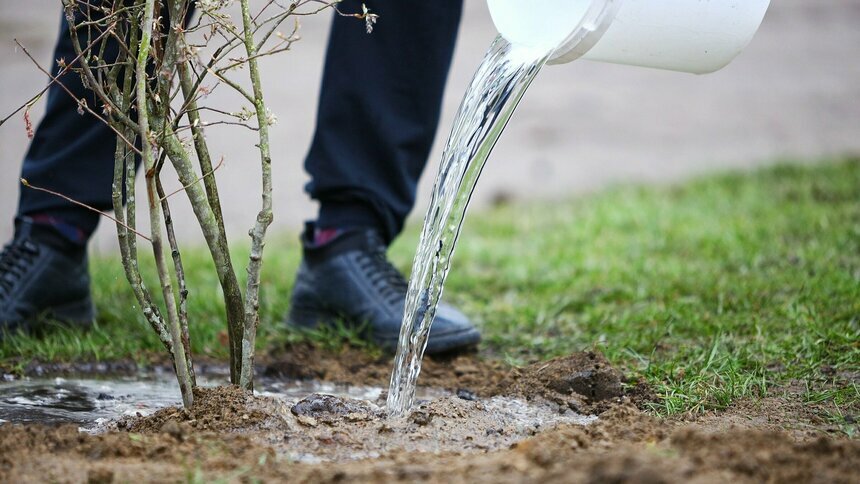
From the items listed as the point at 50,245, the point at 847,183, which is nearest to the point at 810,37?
the point at 847,183

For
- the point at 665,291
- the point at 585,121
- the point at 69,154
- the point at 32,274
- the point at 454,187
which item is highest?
the point at 585,121

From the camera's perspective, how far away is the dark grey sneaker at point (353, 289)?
2908 millimetres

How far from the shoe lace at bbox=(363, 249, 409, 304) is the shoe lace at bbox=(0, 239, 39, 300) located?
967 mm

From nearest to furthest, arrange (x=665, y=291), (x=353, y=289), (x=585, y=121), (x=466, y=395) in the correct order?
(x=466, y=395) < (x=353, y=289) < (x=665, y=291) < (x=585, y=121)

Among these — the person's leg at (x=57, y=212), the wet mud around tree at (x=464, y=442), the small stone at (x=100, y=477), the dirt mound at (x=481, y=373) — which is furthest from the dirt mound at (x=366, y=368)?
the small stone at (x=100, y=477)

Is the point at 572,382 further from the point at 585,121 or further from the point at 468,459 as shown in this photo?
the point at 585,121

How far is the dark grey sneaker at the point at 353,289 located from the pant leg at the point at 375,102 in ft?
0.28

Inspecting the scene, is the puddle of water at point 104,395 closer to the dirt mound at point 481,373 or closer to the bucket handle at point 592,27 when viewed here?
the dirt mound at point 481,373

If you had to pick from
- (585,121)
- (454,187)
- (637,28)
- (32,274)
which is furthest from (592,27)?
(585,121)

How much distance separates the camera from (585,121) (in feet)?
24.4

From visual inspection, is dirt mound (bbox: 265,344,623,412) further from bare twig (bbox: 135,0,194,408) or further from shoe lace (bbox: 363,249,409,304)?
bare twig (bbox: 135,0,194,408)

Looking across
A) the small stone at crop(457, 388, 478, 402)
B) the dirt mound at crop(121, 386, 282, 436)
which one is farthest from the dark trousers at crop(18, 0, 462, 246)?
the dirt mound at crop(121, 386, 282, 436)

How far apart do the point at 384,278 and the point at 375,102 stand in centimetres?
53

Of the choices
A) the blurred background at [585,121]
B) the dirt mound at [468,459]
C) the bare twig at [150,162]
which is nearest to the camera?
the dirt mound at [468,459]
